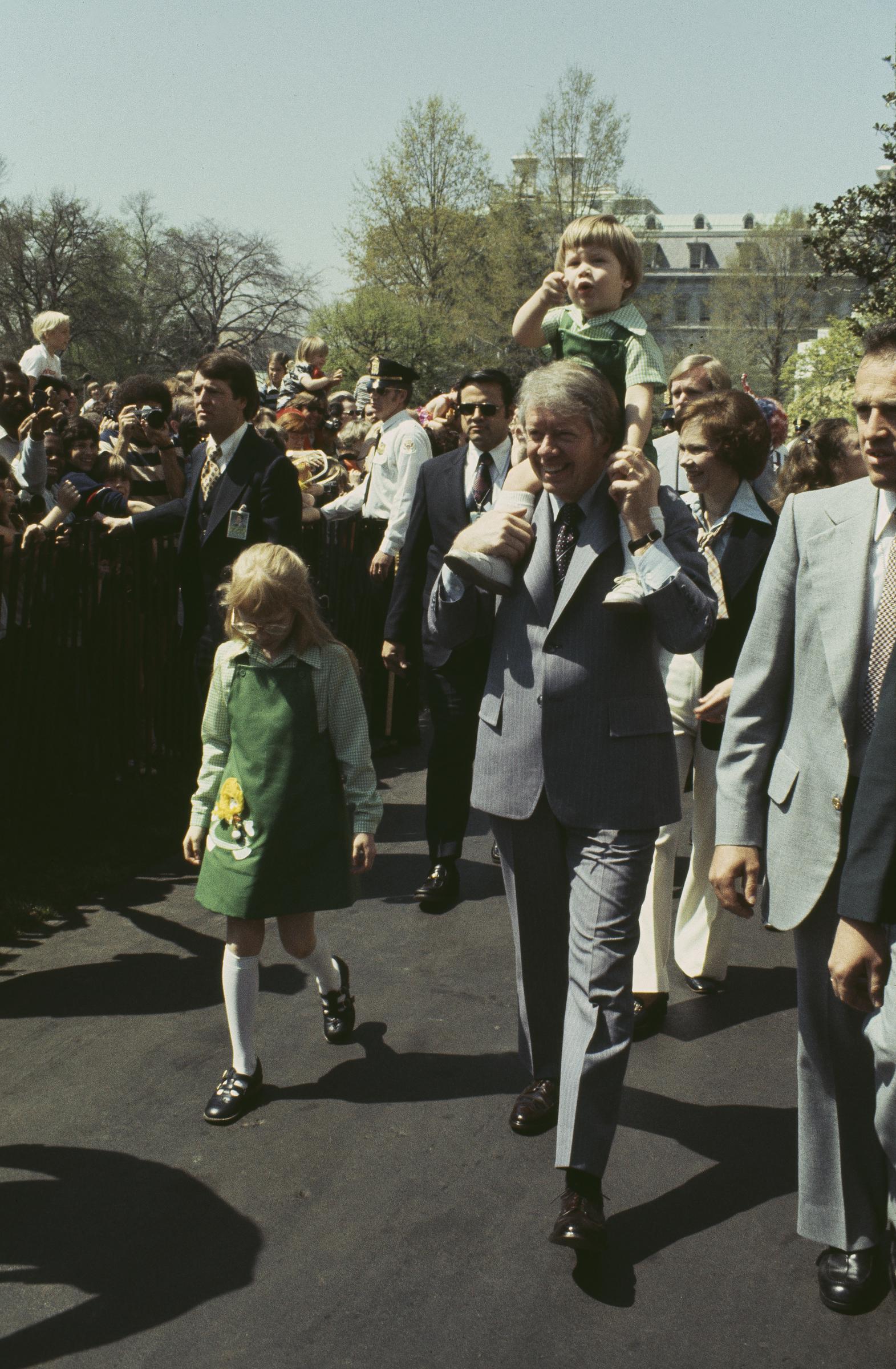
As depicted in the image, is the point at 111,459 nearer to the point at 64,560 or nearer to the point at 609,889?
the point at 64,560

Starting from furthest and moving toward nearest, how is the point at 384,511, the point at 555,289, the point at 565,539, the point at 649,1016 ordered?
1. the point at 384,511
2. the point at 649,1016
3. the point at 555,289
4. the point at 565,539

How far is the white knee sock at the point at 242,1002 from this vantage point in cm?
399

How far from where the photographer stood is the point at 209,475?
225 inches

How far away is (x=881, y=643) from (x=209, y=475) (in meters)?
3.53

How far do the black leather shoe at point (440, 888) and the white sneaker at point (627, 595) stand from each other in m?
2.90

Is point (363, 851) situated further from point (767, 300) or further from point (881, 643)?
point (767, 300)

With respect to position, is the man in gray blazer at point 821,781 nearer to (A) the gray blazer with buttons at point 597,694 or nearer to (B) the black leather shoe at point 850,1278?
(B) the black leather shoe at point 850,1278

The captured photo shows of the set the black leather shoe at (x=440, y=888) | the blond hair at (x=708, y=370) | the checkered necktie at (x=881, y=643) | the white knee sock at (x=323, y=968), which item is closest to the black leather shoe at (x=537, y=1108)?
the white knee sock at (x=323, y=968)

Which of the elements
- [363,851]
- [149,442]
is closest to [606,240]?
[363,851]

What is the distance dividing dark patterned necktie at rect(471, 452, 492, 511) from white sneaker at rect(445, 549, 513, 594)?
2.30 m

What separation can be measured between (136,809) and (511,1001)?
118 inches

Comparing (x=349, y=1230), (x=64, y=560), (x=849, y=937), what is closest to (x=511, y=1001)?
(x=349, y=1230)

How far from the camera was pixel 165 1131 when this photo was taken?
3.88 m

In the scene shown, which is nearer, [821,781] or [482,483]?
[821,781]
